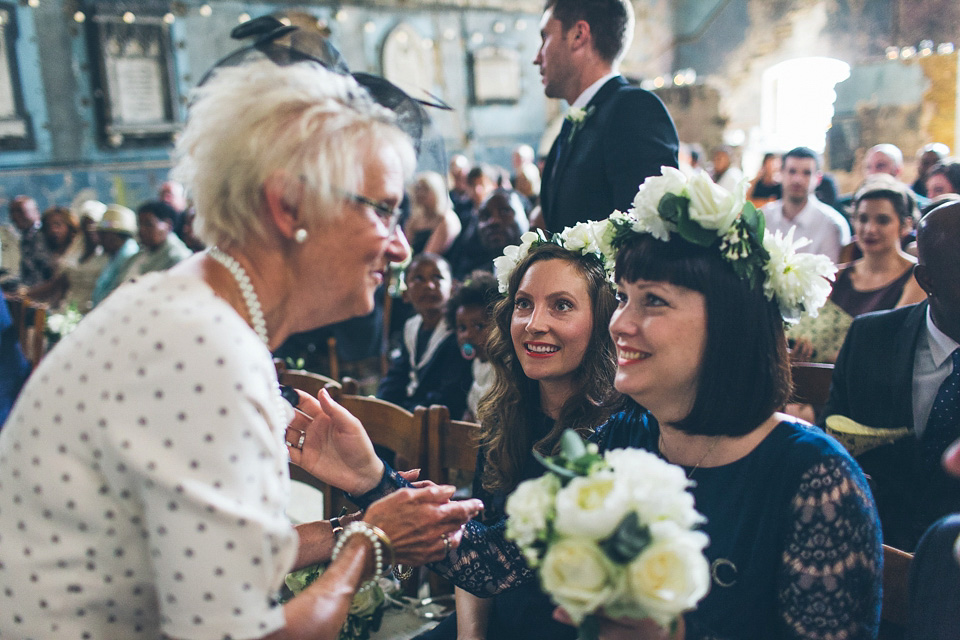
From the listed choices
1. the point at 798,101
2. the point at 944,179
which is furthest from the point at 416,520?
the point at 798,101

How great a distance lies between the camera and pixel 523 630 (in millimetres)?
1890

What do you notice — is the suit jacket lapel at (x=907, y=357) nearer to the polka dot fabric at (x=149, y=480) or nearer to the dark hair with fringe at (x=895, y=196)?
the dark hair with fringe at (x=895, y=196)

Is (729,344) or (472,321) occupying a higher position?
(729,344)

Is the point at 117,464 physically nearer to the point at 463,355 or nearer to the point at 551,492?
the point at 551,492

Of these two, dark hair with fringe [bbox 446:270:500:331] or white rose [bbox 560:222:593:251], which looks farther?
dark hair with fringe [bbox 446:270:500:331]

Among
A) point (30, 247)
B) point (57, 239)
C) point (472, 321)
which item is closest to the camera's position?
point (472, 321)

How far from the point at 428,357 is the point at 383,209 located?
2.63 m

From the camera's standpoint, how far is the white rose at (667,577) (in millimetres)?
984

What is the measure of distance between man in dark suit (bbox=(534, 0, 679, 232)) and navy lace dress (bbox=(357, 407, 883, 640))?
1227 millimetres

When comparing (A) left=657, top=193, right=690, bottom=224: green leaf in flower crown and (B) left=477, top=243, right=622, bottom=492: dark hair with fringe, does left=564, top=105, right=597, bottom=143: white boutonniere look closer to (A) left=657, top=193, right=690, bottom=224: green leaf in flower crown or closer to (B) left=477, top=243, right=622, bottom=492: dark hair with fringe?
(B) left=477, top=243, right=622, bottom=492: dark hair with fringe

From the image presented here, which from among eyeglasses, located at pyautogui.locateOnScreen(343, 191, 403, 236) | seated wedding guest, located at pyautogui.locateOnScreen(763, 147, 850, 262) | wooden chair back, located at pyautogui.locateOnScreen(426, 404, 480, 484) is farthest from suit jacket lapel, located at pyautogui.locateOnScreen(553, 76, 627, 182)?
seated wedding guest, located at pyautogui.locateOnScreen(763, 147, 850, 262)

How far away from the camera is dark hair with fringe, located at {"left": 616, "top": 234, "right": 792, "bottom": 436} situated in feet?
4.94

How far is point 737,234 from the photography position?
4.90 feet

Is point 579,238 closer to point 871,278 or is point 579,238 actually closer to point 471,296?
point 471,296
